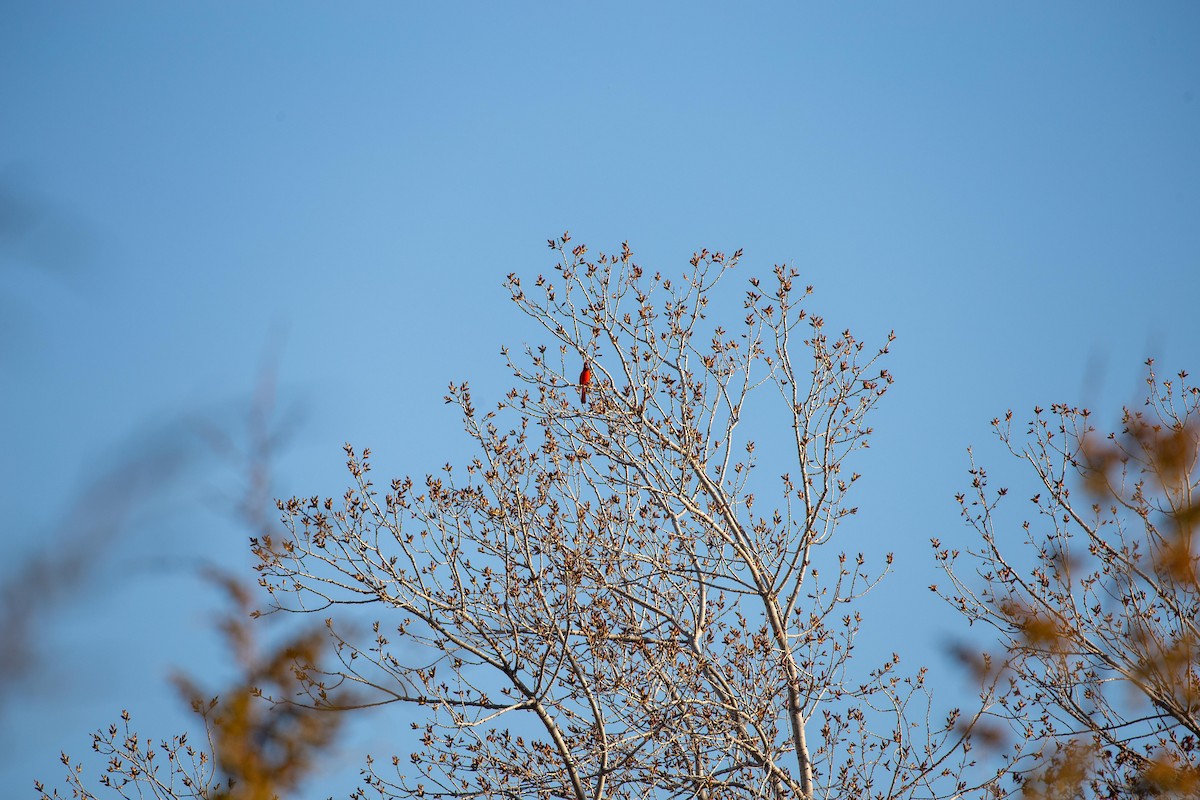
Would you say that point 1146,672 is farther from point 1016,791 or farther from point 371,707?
point 371,707

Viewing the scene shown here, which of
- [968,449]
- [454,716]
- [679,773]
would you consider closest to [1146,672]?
[968,449]

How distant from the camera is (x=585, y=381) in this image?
349 inches

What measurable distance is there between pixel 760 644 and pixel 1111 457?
269 centimetres

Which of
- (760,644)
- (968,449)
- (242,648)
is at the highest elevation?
(968,449)

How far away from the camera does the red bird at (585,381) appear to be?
8.85m

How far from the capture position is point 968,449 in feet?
27.6

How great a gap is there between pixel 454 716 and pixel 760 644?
2377 millimetres

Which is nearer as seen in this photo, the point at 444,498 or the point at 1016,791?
the point at 1016,791

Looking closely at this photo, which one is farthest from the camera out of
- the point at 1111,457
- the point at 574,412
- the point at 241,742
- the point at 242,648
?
the point at 574,412

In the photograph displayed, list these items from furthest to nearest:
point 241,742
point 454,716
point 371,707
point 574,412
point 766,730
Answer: point 574,412 < point 766,730 < point 454,716 < point 371,707 < point 241,742

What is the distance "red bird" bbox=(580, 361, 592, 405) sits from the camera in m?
8.85

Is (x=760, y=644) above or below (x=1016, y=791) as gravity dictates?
above

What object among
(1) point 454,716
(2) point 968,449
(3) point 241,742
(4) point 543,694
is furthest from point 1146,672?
(3) point 241,742

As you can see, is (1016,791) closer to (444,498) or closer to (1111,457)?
(1111,457)
